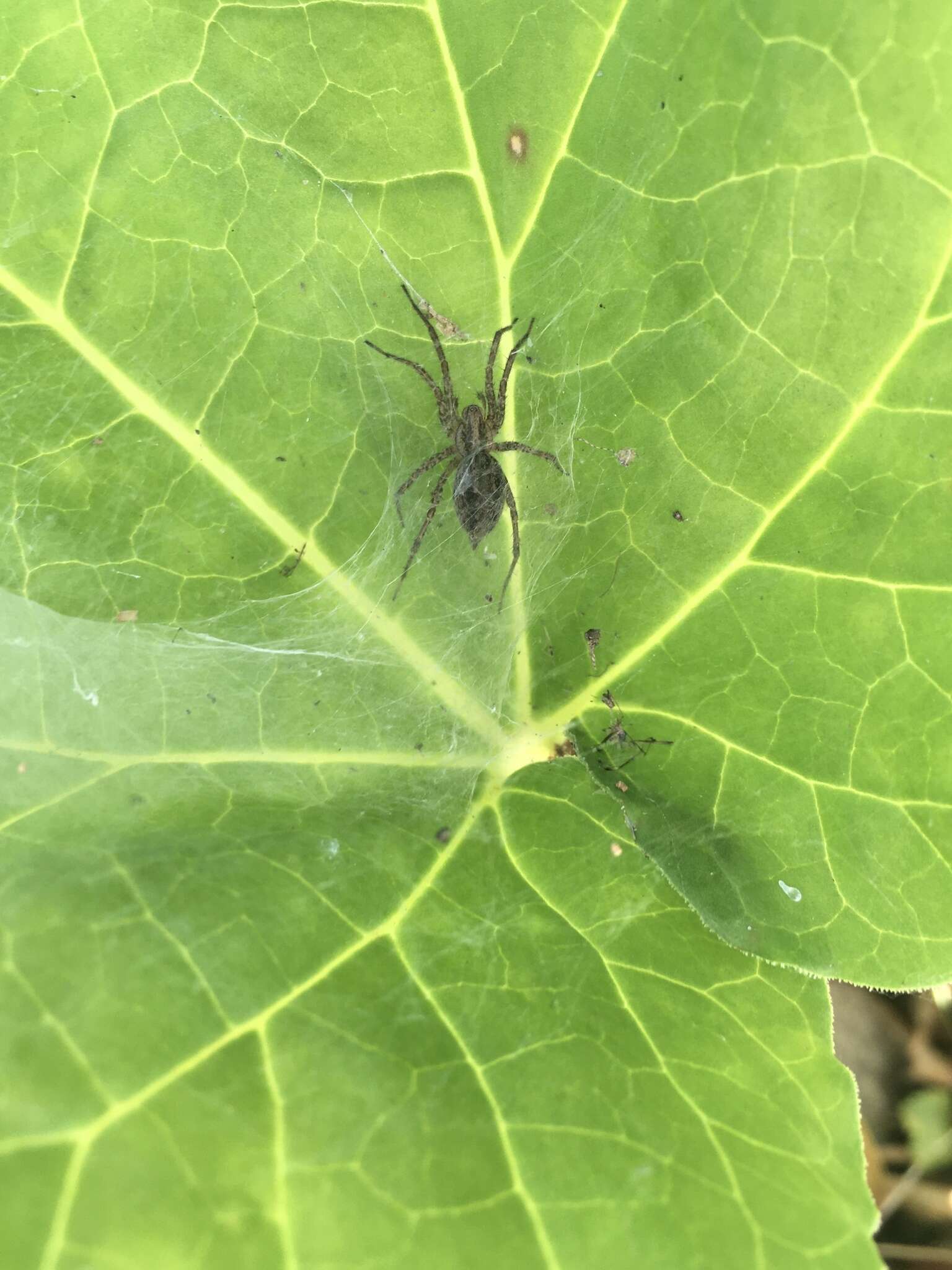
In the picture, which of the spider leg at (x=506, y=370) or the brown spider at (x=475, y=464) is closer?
the spider leg at (x=506, y=370)

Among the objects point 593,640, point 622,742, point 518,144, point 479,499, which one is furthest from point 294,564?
point 518,144

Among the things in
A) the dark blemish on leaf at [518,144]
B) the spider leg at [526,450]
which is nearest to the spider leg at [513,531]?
the spider leg at [526,450]

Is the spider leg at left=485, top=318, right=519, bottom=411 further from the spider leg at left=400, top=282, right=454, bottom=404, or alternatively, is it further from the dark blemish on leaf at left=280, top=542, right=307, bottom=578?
the dark blemish on leaf at left=280, top=542, right=307, bottom=578

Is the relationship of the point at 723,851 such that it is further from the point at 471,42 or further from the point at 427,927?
the point at 471,42

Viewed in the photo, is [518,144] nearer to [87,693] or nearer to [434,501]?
[434,501]

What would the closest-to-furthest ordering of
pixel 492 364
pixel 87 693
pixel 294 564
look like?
pixel 87 693 < pixel 294 564 < pixel 492 364

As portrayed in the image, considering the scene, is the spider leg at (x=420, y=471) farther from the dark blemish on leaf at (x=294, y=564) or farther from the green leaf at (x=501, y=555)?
the dark blemish on leaf at (x=294, y=564)
